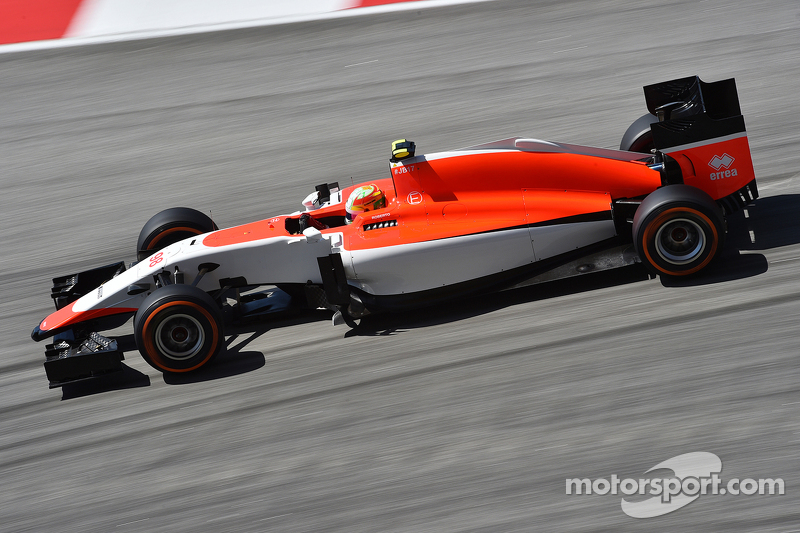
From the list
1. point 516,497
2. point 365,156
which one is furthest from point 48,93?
point 516,497

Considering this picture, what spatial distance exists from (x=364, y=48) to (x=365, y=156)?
11.4ft

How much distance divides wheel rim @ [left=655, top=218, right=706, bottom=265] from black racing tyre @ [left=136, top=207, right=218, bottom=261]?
401 centimetres

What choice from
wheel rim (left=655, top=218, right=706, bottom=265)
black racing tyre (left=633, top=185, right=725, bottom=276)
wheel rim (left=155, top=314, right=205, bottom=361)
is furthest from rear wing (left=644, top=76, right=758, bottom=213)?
wheel rim (left=155, top=314, right=205, bottom=361)

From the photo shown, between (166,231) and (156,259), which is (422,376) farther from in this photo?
(166,231)

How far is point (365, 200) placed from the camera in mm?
5992

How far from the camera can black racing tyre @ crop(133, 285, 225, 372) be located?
542cm

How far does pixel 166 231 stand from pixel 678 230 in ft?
14.3

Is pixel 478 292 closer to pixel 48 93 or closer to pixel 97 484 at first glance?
pixel 97 484

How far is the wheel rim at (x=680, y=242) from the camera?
5.33 m

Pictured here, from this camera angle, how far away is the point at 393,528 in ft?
13.0

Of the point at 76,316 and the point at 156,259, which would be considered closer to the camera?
the point at 76,316

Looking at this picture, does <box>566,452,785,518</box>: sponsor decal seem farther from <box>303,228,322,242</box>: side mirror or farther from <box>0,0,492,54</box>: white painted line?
<box>0,0,492,54</box>: white painted line

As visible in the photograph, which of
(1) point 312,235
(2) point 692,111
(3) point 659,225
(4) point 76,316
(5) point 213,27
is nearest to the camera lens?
(3) point 659,225

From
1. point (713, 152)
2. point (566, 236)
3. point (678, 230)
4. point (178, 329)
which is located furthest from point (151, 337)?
point (713, 152)
